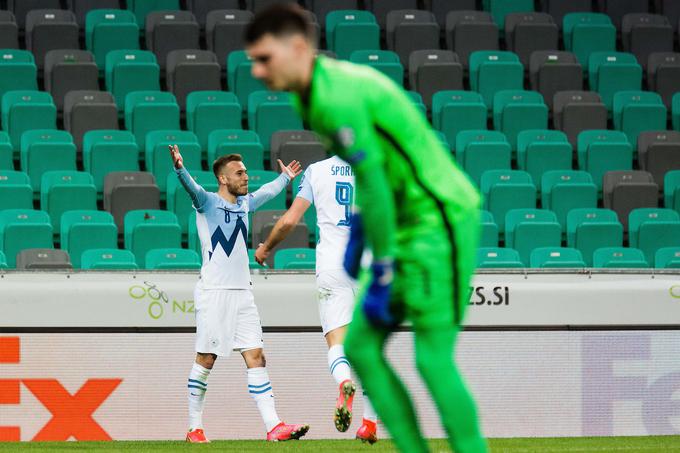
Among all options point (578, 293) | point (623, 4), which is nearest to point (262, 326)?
point (578, 293)

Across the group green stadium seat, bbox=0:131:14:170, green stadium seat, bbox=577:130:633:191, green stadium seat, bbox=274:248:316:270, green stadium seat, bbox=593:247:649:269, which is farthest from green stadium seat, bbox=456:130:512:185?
green stadium seat, bbox=0:131:14:170

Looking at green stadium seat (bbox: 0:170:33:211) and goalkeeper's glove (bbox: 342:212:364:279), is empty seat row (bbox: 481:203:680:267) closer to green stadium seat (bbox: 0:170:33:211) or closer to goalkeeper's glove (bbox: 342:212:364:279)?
green stadium seat (bbox: 0:170:33:211)

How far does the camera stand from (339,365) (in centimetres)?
797

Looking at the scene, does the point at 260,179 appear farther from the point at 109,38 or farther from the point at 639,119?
the point at 639,119

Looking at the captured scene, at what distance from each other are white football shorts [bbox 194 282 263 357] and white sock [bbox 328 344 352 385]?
91 centimetres

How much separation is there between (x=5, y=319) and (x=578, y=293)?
4.45 m

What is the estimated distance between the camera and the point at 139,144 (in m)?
13.9

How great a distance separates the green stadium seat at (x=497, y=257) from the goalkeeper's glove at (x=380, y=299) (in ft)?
24.0

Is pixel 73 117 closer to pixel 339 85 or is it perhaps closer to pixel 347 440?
Answer: pixel 347 440

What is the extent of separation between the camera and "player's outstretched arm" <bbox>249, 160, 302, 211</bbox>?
9164mm

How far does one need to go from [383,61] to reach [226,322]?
22.8 ft

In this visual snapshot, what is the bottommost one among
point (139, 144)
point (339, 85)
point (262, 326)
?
point (262, 326)

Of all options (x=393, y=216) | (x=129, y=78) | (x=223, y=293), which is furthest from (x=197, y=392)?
(x=129, y=78)

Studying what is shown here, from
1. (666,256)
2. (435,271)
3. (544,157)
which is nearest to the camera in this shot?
(435,271)
